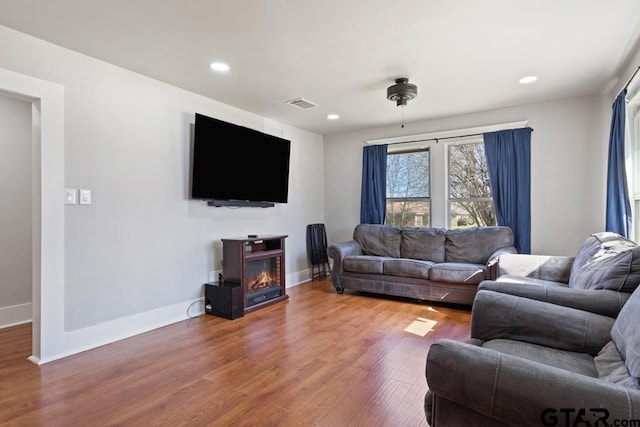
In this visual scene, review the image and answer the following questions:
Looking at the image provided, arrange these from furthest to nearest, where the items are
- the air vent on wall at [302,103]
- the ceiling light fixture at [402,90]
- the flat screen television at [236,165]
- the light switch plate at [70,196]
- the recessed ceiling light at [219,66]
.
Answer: the air vent on wall at [302,103] < the flat screen television at [236,165] < the ceiling light fixture at [402,90] < the recessed ceiling light at [219,66] < the light switch plate at [70,196]

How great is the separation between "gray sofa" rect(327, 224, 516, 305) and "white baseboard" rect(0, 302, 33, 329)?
11.4 feet

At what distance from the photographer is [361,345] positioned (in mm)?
2801

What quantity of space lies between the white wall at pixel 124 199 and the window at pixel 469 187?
10.3 ft

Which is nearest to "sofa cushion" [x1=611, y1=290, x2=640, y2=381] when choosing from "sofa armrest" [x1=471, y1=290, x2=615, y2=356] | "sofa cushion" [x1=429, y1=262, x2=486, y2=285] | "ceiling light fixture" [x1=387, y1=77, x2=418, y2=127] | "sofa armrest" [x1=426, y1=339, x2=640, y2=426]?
"sofa armrest" [x1=471, y1=290, x2=615, y2=356]

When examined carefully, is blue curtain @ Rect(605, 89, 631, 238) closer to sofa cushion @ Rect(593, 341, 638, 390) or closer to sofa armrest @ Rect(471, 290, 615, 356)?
sofa armrest @ Rect(471, 290, 615, 356)

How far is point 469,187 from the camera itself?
4723mm

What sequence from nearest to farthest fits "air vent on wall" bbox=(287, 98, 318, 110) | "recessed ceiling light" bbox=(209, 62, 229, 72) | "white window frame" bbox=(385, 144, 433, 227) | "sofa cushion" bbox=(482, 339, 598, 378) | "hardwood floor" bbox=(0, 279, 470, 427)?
"sofa cushion" bbox=(482, 339, 598, 378) → "hardwood floor" bbox=(0, 279, 470, 427) → "recessed ceiling light" bbox=(209, 62, 229, 72) → "air vent on wall" bbox=(287, 98, 318, 110) → "white window frame" bbox=(385, 144, 433, 227)

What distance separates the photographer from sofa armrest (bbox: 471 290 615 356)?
5.12 ft

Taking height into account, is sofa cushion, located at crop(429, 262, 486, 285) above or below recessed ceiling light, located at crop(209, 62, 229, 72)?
below

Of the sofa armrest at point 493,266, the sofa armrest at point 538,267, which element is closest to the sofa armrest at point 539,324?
the sofa armrest at point 538,267

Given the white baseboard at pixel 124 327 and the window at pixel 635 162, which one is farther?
the window at pixel 635 162

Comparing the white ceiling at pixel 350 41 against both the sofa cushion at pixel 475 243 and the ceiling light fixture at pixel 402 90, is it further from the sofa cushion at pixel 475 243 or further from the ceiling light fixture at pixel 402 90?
the sofa cushion at pixel 475 243

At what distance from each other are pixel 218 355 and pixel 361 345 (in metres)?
1.15

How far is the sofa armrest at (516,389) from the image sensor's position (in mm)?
885
